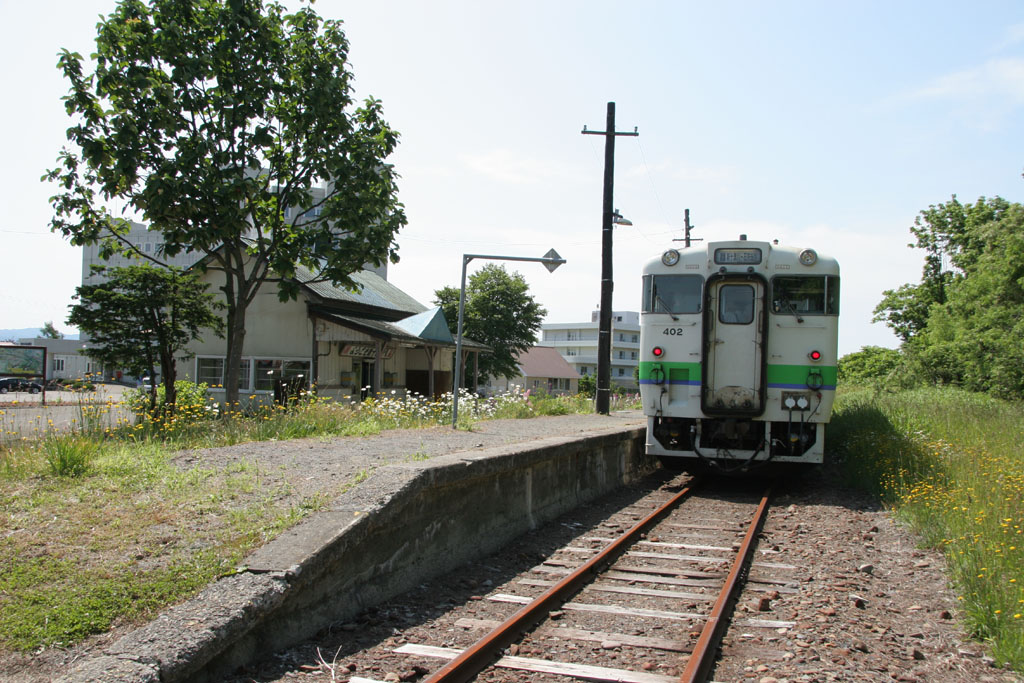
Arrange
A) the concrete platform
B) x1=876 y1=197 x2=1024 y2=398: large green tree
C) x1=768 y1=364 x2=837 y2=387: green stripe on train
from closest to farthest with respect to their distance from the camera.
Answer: the concrete platform → x1=768 y1=364 x2=837 y2=387: green stripe on train → x1=876 y1=197 x2=1024 y2=398: large green tree

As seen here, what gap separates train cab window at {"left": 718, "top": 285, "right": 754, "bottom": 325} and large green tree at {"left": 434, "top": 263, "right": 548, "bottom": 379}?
34.9m

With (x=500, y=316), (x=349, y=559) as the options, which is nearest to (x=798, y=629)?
(x=349, y=559)

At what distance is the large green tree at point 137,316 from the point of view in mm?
15750

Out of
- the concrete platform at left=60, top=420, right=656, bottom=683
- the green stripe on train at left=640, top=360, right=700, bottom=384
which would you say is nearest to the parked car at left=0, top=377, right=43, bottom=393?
the green stripe on train at left=640, top=360, right=700, bottom=384

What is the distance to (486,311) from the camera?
152 ft

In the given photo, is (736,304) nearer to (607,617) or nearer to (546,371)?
(607,617)

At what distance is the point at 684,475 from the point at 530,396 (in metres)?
7.12

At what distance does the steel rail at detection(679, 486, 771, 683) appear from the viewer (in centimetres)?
426

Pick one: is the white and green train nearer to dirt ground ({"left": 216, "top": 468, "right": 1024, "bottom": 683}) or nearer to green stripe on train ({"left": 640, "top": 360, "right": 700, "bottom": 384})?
green stripe on train ({"left": 640, "top": 360, "right": 700, "bottom": 384})

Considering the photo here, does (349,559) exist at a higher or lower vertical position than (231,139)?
lower

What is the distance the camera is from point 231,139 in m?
15.9

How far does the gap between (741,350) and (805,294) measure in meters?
1.14

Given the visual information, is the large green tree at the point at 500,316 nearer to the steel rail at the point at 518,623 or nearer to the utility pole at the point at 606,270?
the utility pole at the point at 606,270

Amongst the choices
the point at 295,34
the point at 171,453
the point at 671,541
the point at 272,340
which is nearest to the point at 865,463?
the point at 671,541
